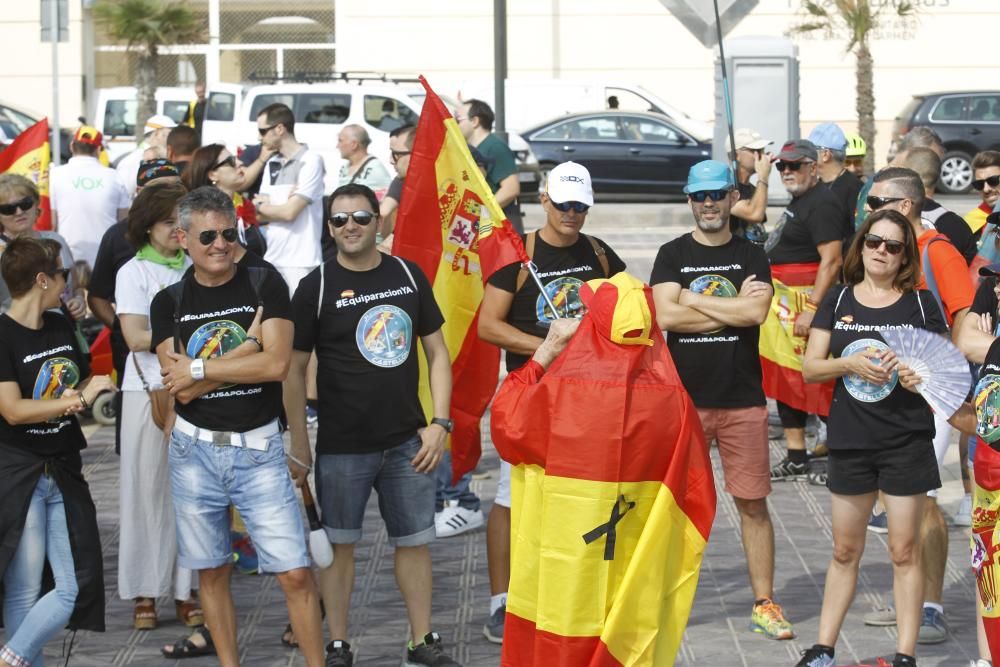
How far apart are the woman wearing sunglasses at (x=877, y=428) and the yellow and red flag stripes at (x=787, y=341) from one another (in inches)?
119

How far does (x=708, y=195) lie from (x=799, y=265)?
2.73 m

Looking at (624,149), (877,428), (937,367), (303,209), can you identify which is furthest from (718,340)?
(624,149)

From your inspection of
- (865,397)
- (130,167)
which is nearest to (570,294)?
(865,397)

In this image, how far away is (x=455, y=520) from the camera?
8.71 m

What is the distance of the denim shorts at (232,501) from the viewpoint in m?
5.97

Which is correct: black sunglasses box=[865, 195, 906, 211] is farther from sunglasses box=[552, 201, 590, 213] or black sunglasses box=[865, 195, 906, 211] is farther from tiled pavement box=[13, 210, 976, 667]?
tiled pavement box=[13, 210, 976, 667]

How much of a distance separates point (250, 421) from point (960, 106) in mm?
23593

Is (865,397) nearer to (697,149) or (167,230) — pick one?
(167,230)

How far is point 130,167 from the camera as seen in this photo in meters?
13.4

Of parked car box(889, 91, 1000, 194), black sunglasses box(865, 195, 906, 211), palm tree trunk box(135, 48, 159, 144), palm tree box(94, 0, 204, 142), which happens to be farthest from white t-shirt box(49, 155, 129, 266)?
palm tree box(94, 0, 204, 142)

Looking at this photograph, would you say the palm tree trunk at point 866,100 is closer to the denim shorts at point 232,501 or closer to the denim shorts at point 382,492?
the denim shorts at point 382,492

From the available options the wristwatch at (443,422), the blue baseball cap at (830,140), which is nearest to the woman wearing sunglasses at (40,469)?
the wristwatch at (443,422)

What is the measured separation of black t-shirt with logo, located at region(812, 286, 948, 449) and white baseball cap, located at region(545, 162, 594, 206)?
121cm

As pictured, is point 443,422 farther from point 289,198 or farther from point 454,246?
point 289,198
